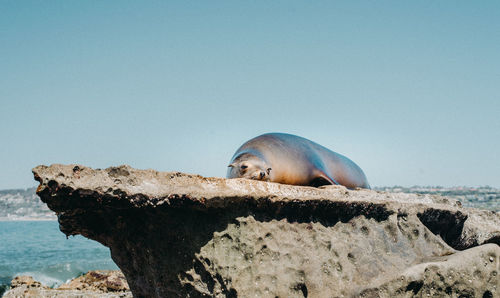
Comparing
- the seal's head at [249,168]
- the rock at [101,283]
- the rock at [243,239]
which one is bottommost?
the rock at [101,283]

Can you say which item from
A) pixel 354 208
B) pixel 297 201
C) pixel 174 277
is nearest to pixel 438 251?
pixel 354 208

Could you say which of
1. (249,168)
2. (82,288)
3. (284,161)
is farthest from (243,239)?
(82,288)

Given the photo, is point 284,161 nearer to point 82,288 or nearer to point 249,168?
point 249,168

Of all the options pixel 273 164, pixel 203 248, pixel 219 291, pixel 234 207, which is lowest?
pixel 219 291

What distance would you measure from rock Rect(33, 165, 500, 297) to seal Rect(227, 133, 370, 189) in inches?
51.9

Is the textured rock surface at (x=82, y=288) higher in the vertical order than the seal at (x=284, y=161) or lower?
lower

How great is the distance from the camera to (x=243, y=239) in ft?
10.0

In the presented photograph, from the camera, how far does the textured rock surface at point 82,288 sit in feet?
16.5

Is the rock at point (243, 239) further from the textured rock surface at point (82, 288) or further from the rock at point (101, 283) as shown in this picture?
the rock at point (101, 283)

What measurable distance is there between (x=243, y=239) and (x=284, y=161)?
7.82 feet

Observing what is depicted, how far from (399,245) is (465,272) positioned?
532mm

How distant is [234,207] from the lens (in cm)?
310

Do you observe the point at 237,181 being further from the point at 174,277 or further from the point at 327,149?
the point at 327,149

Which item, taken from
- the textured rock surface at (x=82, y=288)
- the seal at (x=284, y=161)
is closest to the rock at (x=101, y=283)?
the textured rock surface at (x=82, y=288)
